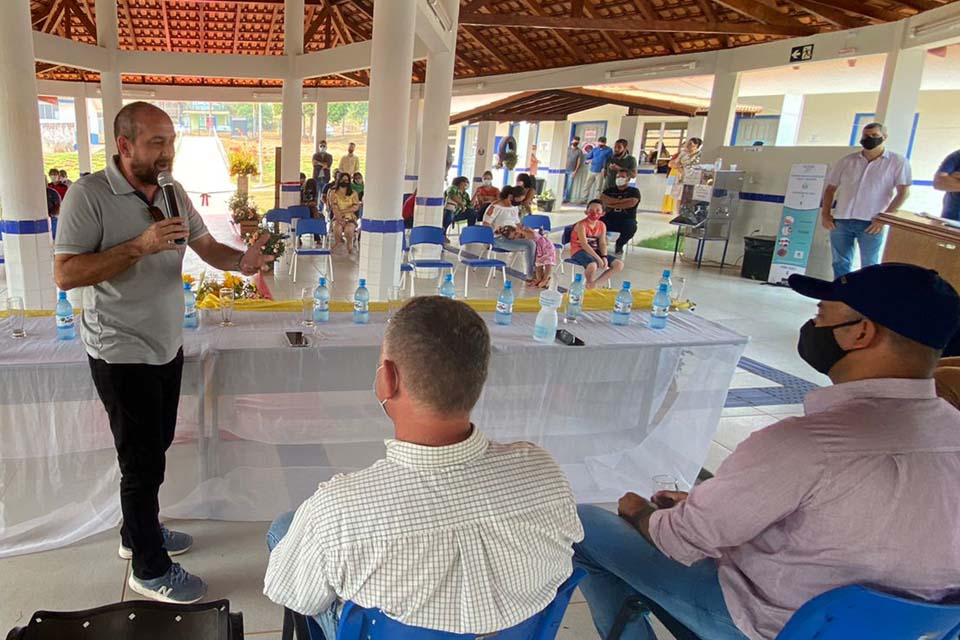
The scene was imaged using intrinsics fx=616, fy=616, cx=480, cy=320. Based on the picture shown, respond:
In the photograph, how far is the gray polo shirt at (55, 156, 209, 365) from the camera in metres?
1.69

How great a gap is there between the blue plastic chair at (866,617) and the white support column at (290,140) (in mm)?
11070

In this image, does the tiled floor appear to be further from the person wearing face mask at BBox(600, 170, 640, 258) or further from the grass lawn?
the grass lawn

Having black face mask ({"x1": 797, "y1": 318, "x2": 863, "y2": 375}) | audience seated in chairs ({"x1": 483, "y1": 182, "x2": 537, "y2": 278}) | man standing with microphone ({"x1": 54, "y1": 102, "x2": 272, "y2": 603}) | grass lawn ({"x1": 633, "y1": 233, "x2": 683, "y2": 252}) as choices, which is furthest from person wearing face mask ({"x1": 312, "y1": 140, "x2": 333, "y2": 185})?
black face mask ({"x1": 797, "y1": 318, "x2": 863, "y2": 375})

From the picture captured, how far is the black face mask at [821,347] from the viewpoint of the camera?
54.4 inches

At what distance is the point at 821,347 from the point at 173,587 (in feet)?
6.65

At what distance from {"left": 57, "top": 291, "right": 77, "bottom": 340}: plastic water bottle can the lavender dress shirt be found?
2.23 m

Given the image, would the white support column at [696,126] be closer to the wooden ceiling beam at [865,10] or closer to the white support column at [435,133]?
the wooden ceiling beam at [865,10]

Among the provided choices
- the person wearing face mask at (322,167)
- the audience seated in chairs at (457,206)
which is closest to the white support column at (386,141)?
the audience seated in chairs at (457,206)

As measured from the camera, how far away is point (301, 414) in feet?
8.42

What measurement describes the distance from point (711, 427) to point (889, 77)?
6.54m

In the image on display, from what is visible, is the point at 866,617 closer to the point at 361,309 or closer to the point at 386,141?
the point at 361,309

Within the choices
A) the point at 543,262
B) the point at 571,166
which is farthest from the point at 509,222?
the point at 571,166

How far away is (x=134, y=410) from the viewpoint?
6.02ft

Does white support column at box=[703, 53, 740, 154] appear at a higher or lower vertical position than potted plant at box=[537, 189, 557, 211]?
higher
